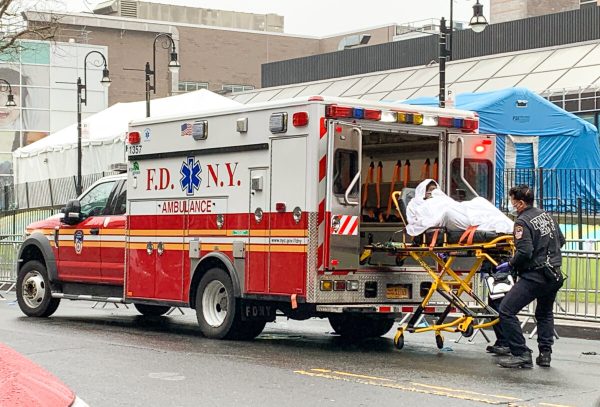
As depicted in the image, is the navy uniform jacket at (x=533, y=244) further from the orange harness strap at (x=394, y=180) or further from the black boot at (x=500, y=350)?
the orange harness strap at (x=394, y=180)

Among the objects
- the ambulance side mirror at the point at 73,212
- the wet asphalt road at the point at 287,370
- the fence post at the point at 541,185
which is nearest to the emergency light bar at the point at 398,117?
the wet asphalt road at the point at 287,370

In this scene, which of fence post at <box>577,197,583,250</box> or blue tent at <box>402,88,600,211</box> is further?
blue tent at <box>402,88,600,211</box>

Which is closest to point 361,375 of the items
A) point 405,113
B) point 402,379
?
point 402,379

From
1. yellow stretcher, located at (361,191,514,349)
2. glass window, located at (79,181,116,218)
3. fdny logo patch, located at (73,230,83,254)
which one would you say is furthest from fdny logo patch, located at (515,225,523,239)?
fdny logo patch, located at (73,230,83,254)

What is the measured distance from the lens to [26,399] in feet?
13.1

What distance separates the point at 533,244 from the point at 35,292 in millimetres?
8513

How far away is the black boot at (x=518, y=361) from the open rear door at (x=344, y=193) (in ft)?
7.08

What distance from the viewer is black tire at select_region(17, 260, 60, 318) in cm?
1681

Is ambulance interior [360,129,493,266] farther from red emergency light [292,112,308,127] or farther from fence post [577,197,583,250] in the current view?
fence post [577,197,583,250]

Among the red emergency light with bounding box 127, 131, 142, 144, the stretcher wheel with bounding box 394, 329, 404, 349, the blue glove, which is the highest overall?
the red emergency light with bounding box 127, 131, 142, 144

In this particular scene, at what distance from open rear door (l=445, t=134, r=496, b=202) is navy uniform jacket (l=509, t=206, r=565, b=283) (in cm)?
242

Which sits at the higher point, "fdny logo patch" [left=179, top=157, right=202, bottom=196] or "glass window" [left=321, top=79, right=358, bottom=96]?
"glass window" [left=321, top=79, right=358, bottom=96]

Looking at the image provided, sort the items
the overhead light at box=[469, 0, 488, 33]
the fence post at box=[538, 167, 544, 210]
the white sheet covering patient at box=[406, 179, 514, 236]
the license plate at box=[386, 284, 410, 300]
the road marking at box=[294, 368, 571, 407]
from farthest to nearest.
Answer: the overhead light at box=[469, 0, 488, 33], the fence post at box=[538, 167, 544, 210], the license plate at box=[386, 284, 410, 300], the white sheet covering patient at box=[406, 179, 514, 236], the road marking at box=[294, 368, 571, 407]

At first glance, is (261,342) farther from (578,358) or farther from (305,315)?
(578,358)
